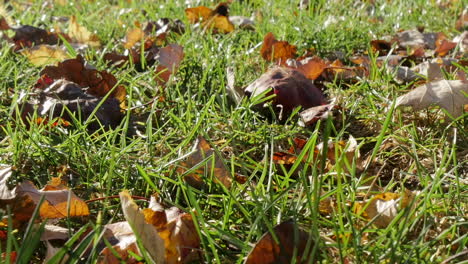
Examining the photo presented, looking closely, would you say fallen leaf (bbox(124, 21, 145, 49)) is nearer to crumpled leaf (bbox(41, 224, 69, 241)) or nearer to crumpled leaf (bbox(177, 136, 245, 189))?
crumpled leaf (bbox(177, 136, 245, 189))

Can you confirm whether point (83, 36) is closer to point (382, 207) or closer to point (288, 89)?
point (288, 89)

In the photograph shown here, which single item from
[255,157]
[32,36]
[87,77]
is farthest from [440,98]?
[32,36]

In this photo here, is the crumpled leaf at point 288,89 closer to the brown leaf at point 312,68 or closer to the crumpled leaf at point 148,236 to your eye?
the brown leaf at point 312,68

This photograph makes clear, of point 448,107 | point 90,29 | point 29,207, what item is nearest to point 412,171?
point 448,107

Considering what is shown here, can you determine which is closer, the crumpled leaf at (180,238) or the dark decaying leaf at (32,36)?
the crumpled leaf at (180,238)

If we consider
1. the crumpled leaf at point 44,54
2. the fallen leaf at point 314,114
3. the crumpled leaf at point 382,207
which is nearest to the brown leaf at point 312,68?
the fallen leaf at point 314,114

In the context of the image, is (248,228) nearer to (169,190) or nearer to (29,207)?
(169,190)

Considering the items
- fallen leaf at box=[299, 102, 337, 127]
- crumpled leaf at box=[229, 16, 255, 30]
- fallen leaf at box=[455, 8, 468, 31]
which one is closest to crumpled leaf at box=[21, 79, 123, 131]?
fallen leaf at box=[299, 102, 337, 127]
